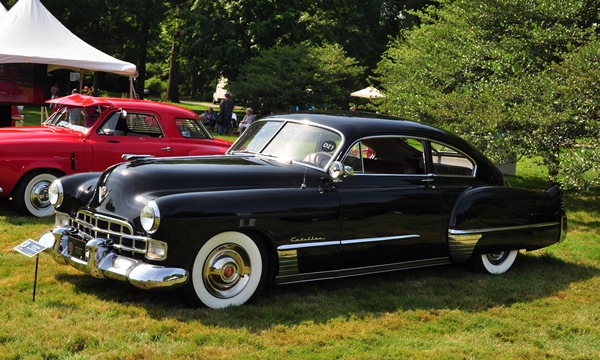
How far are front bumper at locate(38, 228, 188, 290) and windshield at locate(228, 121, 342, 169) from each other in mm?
1709

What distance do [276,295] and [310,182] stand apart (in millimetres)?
1021

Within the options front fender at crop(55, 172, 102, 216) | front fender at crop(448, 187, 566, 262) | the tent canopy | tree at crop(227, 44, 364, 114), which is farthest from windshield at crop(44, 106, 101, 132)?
tree at crop(227, 44, 364, 114)

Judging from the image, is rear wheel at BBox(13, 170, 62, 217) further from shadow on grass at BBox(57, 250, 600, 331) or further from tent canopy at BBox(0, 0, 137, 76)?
tent canopy at BBox(0, 0, 137, 76)

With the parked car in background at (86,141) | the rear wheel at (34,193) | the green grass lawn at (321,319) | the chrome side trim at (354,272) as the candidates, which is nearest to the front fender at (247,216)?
the chrome side trim at (354,272)

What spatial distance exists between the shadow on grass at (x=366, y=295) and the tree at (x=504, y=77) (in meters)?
3.89

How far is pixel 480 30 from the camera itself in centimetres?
1339

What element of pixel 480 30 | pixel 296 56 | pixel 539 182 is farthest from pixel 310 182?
pixel 296 56

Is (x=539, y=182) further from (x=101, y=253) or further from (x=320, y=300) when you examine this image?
(x=101, y=253)

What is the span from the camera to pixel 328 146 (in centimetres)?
632

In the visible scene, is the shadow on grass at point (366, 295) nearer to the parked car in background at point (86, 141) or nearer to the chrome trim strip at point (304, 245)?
the chrome trim strip at point (304, 245)

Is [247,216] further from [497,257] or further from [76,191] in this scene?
[497,257]

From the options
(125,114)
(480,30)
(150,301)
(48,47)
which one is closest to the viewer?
(150,301)

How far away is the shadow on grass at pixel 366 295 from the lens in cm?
539

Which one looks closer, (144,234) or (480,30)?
A: (144,234)
